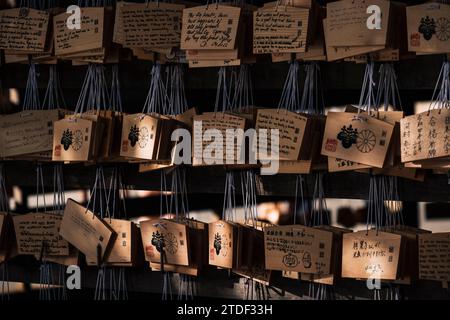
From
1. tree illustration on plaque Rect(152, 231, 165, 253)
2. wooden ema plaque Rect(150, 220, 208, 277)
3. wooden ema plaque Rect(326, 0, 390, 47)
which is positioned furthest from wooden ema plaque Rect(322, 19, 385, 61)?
tree illustration on plaque Rect(152, 231, 165, 253)

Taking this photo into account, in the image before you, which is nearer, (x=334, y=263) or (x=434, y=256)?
(x=434, y=256)

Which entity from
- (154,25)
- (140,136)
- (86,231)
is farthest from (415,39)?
(86,231)

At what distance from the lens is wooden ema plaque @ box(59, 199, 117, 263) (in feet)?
12.7

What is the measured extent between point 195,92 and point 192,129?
0.45 metres

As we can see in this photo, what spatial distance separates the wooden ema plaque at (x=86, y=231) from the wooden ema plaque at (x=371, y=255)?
90cm

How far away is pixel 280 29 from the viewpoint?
3.42 meters

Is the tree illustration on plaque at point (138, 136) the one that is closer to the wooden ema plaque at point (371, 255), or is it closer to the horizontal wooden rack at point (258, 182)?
the horizontal wooden rack at point (258, 182)

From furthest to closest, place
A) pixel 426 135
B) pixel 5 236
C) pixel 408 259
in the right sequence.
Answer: pixel 5 236
pixel 408 259
pixel 426 135

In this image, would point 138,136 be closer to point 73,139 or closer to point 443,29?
point 73,139

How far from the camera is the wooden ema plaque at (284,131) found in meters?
3.39

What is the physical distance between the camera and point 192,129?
3.69m

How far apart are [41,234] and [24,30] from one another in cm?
Answer: 75

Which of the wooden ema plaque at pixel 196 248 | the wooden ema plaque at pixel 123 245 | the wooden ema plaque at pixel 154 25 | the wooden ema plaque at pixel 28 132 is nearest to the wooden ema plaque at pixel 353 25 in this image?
the wooden ema plaque at pixel 154 25

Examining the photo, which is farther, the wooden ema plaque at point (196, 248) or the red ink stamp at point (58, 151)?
the red ink stamp at point (58, 151)
